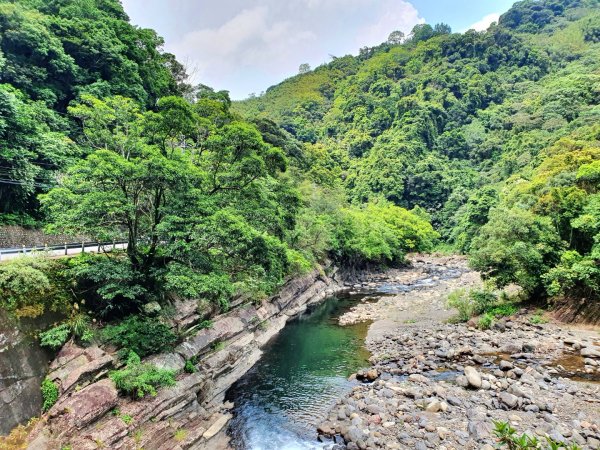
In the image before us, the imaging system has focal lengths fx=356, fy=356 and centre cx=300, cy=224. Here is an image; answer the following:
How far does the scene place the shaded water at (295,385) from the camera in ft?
48.2

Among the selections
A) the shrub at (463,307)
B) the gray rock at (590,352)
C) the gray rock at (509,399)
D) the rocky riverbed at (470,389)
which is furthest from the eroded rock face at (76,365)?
the shrub at (463,307)

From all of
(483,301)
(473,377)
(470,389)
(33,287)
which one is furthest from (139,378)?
(483,301)

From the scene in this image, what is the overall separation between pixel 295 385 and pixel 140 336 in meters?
8.28

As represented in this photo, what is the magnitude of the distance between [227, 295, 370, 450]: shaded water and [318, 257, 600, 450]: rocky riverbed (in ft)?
3.31

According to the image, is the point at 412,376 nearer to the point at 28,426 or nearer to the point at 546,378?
the point at 546,378

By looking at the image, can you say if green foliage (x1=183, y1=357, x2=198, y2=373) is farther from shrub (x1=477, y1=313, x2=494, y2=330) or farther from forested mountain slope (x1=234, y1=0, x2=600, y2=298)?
forested mountain slope (x1=234, y1=0, x2=600, y2=298)

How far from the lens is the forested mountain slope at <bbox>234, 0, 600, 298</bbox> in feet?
81.2

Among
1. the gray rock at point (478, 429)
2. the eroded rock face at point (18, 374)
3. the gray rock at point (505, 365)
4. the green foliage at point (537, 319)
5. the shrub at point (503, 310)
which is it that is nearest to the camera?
the eroded rock face at point (18, 374)

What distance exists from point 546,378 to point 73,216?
2186cm

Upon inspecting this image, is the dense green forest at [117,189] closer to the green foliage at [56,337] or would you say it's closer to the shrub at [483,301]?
the green foliage at [56,337]

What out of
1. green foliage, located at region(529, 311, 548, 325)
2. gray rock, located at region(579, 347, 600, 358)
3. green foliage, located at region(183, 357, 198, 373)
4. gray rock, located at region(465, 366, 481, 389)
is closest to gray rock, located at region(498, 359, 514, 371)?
gray rock, located at region(465, 366, 481, 389)

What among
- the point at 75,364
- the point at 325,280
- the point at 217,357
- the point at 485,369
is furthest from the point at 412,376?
the point at 325,280

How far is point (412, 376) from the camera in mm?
17719

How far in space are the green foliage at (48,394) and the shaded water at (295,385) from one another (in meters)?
6.82
